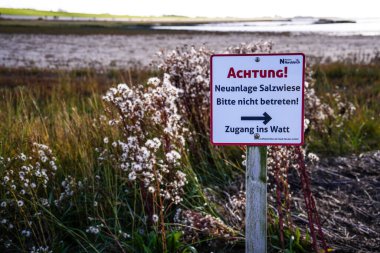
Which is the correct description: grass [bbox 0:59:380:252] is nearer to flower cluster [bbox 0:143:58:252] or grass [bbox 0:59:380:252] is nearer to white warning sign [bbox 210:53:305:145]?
flower cluster [bbox 0:143:58:252]

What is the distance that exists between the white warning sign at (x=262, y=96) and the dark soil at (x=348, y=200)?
3.65ft

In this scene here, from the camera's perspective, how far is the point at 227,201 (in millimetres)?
4070

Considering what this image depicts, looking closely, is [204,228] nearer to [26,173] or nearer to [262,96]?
[262,96]

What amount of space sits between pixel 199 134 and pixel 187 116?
24 centimetres

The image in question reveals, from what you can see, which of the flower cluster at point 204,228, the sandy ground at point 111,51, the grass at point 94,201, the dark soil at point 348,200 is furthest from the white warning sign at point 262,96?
the sandy ground at point 111,51

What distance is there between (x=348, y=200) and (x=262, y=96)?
6.06 ft

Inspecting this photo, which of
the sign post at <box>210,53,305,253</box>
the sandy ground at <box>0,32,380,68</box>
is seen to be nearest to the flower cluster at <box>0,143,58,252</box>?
the sign post at <box>210,53,305,253</box>

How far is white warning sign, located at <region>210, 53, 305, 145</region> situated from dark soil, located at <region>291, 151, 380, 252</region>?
1.11m

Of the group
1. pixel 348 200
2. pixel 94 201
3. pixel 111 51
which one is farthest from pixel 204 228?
pixel 111 51

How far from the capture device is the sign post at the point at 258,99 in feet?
8.54

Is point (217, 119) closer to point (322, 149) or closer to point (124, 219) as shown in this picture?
point (124, 219)

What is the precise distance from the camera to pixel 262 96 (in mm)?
2605

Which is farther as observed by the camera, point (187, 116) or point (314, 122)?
point (314, 122)

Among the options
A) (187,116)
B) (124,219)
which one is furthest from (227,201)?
(187,116)
